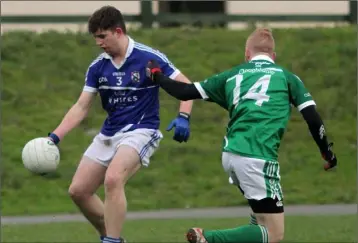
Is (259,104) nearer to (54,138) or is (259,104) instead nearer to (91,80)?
(91,80)

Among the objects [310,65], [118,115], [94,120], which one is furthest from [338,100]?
[118,115]

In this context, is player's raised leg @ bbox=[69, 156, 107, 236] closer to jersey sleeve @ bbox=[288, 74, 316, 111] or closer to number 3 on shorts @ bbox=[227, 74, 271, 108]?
number 3 on shorts @ bbox=[227, 74, 271, 108]

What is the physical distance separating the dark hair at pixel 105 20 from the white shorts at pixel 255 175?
174 centimetres

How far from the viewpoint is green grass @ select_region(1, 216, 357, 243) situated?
9.97 metres

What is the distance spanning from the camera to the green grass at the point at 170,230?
9.97 metres

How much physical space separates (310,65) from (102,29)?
1010 cm

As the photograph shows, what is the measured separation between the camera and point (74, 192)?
8.23 m

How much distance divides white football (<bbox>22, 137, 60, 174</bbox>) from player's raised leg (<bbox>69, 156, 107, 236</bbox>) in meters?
0.25

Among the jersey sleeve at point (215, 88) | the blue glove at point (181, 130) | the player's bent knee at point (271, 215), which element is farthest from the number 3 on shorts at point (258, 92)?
the blue glove at point (181, 130)

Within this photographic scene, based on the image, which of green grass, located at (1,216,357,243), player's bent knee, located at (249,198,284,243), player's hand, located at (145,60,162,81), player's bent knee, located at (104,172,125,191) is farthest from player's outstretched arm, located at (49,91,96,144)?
player's bent knee, located at (249,198,284,243)

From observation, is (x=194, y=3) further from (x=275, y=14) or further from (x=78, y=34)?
(x=78, y=34)

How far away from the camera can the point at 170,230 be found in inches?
419

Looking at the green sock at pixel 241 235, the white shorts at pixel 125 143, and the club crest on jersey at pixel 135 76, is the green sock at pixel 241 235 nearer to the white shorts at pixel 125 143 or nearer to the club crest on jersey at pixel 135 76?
the white shorts at pixel 125 143

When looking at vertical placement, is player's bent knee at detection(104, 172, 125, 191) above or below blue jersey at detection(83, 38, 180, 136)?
below
